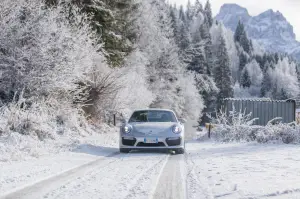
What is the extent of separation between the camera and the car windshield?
13.8m

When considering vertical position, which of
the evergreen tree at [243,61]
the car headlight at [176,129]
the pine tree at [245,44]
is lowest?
the car headlight at [176,129]

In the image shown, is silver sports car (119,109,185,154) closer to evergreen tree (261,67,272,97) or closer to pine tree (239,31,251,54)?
evergreen tree (261,67,272,97)

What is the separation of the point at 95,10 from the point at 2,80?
9.97 meters

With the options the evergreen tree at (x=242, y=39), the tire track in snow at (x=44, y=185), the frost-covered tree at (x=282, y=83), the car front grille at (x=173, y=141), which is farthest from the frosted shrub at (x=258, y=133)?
the evergreen tree at (x=242, y=39)

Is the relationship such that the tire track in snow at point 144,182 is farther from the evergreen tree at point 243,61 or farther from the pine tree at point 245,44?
the pine tree at point 245,44

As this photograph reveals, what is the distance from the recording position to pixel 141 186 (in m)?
6.83

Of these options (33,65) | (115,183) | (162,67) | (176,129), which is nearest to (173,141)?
(176,129)

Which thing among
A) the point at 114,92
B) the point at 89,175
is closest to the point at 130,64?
the point at 114,92

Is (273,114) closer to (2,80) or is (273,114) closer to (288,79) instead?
(2,80)

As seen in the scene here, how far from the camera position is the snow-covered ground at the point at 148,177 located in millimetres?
6238

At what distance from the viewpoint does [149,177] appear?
7785 mm

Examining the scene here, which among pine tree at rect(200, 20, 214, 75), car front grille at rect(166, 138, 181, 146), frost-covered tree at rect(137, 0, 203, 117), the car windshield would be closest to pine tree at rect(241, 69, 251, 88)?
pine tree at rect(200, 20, 214, 75)

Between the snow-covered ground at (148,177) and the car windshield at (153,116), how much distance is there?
8.25 ft

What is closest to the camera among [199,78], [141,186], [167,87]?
[141,186]
